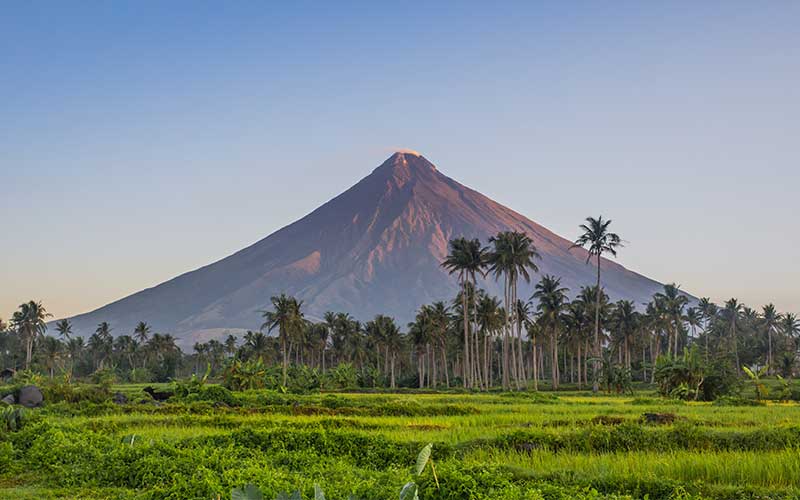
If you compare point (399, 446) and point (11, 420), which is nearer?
point (399, 446)

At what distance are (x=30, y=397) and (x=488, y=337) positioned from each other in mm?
69155

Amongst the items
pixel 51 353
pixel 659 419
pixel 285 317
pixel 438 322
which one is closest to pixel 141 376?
pixel 51 353

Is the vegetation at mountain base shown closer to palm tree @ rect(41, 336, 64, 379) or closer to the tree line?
the tree line

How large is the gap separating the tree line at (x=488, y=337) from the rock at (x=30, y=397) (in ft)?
85.1

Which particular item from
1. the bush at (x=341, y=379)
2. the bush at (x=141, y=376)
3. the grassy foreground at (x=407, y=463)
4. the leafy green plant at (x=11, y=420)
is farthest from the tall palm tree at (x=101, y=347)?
the grassy foreground at (x=407, y=463)

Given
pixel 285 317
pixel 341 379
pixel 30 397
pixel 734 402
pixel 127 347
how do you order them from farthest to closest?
1. pixel 127 347
2. pixel 341 379
3. pixel 285 317
4. pixel 734 402
5. pixel 30 397

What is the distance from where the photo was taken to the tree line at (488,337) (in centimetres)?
7606

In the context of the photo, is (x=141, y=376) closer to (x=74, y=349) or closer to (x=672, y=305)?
(x=74, y=349)

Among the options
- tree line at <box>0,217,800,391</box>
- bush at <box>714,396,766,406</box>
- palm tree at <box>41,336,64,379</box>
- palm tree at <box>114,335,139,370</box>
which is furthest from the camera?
palm tree at <box>114,335,139,370</box>

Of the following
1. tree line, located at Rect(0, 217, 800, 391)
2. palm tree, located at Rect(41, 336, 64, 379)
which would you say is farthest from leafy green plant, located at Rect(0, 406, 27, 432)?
palm tree, located at Rect(41, 336, 64, 379)

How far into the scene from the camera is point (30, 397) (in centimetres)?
3669

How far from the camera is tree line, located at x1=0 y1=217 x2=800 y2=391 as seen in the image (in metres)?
76.1

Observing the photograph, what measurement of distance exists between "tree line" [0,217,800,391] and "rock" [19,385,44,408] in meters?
25.9

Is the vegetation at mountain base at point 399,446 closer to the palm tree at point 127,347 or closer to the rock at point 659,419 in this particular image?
the rock at point 659,419
